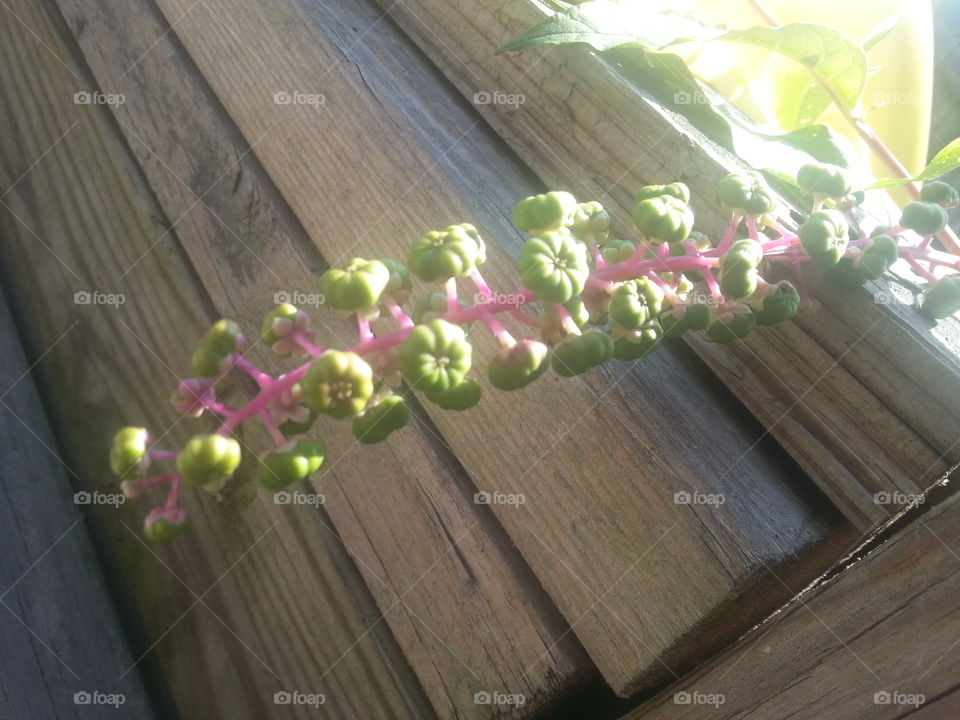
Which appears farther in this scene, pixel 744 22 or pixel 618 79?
pixel 744 22

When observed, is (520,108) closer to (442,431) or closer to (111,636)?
(442,431)

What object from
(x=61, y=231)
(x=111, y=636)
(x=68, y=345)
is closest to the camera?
(x=111, y=636)

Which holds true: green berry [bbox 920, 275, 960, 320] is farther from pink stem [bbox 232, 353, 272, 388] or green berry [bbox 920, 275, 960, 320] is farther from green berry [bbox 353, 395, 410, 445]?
pink stem [bbox 232, 353, 272, 388]

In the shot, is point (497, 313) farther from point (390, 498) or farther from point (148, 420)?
point (148, 420)

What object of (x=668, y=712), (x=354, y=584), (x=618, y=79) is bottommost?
(x=354, y=584)

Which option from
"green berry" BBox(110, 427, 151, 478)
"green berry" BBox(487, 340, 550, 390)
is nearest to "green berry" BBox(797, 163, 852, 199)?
"green berry" BBox(487, 340, 550, 390)

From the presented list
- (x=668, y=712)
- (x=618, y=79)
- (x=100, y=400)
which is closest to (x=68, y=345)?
(x=100, y=400)

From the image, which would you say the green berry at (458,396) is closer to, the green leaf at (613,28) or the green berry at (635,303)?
the green berry at (635,303)
